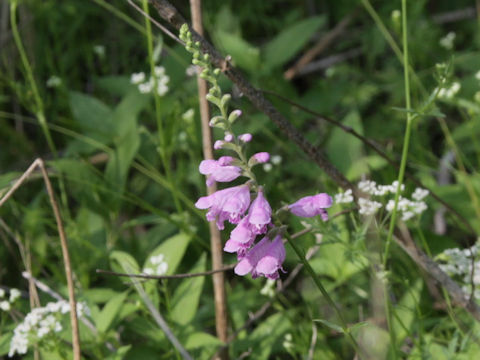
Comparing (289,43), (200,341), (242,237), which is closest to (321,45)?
(289,43)

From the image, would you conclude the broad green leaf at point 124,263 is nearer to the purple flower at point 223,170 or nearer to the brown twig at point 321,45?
the purple flower at point 223,170

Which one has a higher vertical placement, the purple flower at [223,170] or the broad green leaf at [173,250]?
the purple flower at [223,170]

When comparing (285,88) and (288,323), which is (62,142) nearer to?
(285,88)

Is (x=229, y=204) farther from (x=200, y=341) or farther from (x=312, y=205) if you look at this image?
(x=200, y=341)

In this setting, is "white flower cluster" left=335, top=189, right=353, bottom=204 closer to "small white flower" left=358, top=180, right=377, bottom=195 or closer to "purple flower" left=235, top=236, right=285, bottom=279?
"small white flower" left=358, top=180, right=377, bottom=195

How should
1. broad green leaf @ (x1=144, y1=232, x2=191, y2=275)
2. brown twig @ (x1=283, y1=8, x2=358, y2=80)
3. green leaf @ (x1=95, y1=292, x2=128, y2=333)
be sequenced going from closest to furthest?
green leaf @ (x1=95, y1=292, x2=128, y2=333) → broad green leaf @ (x1=144, y1=232, x2=191, y2=275) → brown twig @ (x1=283, y1=8, x2=358, y2=80)

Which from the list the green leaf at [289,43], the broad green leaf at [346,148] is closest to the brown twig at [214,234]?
the broad green leaf at [346,148]

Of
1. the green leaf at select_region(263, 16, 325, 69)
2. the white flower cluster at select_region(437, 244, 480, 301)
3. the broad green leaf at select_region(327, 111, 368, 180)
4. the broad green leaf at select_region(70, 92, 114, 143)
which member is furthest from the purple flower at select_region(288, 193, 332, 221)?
the green leaf at select_region(263, 16, 325, 69)
